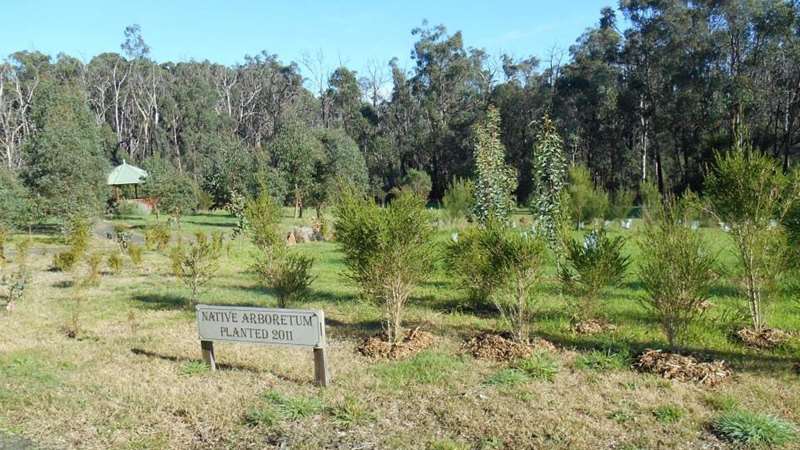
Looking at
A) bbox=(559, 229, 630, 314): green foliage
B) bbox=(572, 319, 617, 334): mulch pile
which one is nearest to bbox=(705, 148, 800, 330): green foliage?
bbox=(559, 229, 630, 314): green foliage

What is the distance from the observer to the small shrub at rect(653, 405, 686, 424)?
5.17 meters

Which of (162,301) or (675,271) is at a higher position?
(675,271)

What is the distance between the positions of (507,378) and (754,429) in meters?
2.20

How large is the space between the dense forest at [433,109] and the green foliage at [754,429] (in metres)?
4.66

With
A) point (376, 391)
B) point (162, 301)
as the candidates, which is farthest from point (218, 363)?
point (162, 301)

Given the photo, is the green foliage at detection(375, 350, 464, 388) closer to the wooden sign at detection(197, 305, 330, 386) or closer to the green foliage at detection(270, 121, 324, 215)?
the wooden sign at detection(197, 305, 330, 386)

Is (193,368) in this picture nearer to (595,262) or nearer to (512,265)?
(512,265)

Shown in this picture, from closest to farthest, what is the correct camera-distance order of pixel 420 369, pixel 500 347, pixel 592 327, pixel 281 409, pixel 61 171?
1. pixel 281 409
2. pixel 420 369
3. pixel 500 347
4. pixel 592 327
5. pixel 61 171

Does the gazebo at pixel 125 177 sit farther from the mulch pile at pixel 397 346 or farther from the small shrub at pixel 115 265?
the mulch pile at pixel 397 346

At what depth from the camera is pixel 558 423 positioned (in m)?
5.19

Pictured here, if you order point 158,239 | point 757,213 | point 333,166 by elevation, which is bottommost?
point 158,239

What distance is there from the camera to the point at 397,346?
7.56 meters

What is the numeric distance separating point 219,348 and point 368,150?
47.9 metres

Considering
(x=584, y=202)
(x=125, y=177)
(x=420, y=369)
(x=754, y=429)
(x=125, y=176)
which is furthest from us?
(x=125, y=176)
